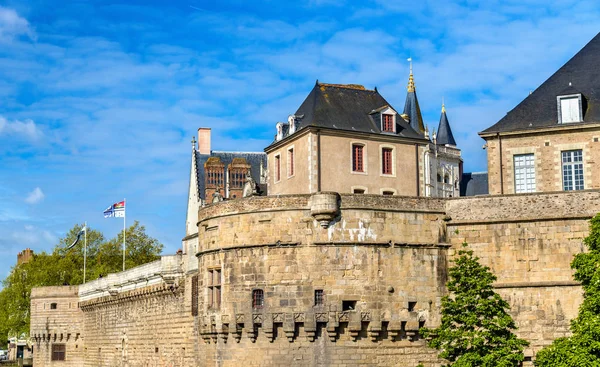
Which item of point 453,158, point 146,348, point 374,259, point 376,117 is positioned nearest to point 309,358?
point 374,259

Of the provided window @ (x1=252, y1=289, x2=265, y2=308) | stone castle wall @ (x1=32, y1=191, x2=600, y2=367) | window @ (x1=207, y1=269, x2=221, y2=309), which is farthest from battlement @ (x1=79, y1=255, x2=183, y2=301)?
window @ (x1=252, y1=289, x2=265, y2=308)

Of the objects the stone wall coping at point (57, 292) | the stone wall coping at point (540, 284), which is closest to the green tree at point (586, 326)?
the stone wall coping at point (540, 284)

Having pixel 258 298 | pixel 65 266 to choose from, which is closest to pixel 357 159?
pixel 258 298

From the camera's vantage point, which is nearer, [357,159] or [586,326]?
[586,326]

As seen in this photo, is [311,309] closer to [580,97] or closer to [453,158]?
[580,97]

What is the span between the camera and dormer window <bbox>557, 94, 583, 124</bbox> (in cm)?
3675

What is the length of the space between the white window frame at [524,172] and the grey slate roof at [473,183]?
2348 centimetres

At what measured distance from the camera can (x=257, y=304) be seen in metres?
32.1

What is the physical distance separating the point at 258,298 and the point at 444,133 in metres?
37.5

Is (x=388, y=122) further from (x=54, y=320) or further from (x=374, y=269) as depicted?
(x=54, y=320)

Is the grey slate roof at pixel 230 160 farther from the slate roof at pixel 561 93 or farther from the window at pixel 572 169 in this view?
the window at pixel 572 169

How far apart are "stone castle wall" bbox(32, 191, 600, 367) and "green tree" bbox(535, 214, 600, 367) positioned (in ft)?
7.70

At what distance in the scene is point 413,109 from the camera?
63188mm

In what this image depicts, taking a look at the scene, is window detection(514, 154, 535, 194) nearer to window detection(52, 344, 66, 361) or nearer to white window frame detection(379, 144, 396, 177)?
white window frame detection(379, 144, 396, 177)
